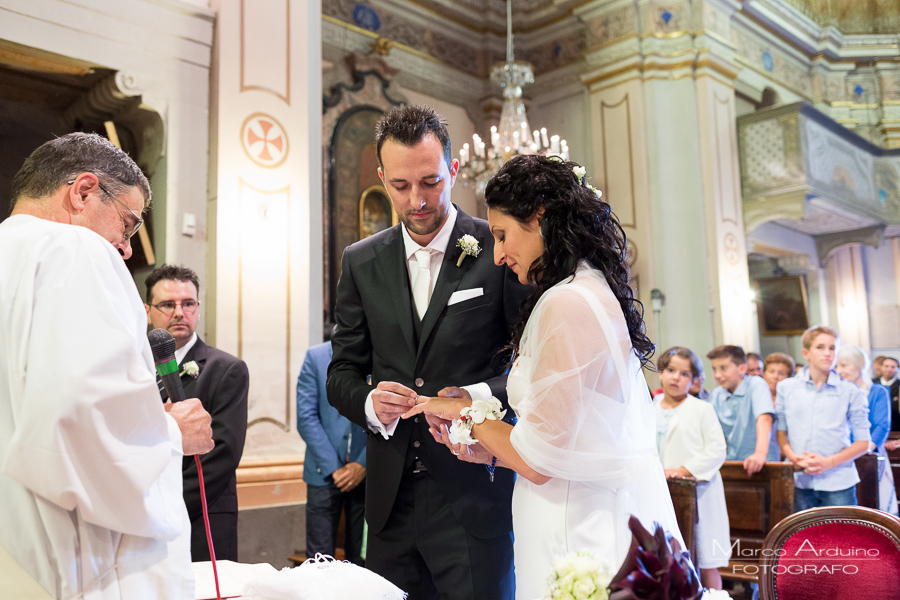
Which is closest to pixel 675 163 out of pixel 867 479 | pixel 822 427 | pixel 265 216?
pixel 822 427

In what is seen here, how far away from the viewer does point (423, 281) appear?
2.17 meters

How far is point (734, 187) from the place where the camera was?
10.4 m

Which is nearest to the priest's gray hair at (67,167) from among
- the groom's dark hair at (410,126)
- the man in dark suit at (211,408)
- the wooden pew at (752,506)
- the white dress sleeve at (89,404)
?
the white dress sleeve at (89,404)

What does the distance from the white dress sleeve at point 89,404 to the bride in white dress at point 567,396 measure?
72cm

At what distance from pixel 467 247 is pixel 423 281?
0.57 ft

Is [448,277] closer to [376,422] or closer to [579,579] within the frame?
[376,422]

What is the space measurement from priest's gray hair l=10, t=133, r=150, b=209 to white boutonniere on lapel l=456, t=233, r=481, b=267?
89cm

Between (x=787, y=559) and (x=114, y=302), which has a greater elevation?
(x=114, y=302)

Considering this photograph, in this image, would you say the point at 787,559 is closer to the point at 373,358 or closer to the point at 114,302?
the point at 373,358

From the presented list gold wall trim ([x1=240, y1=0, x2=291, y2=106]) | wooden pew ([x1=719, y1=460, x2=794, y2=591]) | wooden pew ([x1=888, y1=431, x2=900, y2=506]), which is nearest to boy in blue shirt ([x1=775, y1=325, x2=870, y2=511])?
wooden pew ([x1=719, y1=460, x2=794, y2=591])

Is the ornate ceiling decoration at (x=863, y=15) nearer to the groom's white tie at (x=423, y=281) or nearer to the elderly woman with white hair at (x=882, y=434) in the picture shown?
the elderly woman with white hair at (x=882, y=434)

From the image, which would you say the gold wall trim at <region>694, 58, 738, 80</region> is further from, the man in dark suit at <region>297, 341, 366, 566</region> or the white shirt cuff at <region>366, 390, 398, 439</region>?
the white shirt cuff at <region>366, 390, 398, 439</region>

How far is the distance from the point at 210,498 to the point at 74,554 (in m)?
1.63

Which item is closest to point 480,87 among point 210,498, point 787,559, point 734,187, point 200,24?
point 734,187
